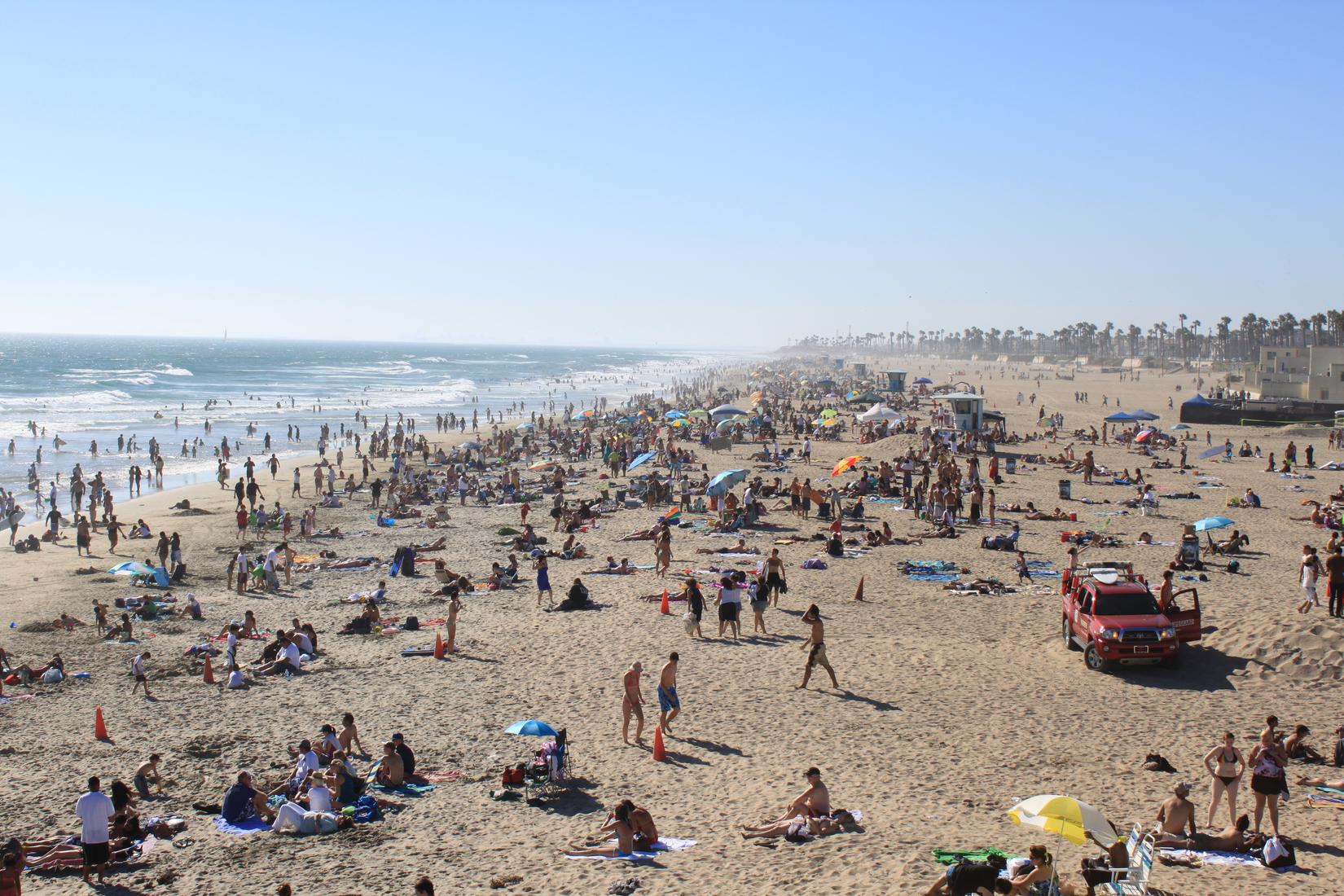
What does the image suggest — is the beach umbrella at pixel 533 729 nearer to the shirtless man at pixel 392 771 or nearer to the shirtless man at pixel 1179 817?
the shirtless man at pixel 392 771

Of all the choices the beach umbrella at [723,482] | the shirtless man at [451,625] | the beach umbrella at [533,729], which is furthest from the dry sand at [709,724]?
the beach umbrella at [723,482]

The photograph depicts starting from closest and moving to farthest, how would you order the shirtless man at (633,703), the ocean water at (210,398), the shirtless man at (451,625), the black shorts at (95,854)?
the black shorts at (95,854) < the shirtless man at (633,703) < the shirtless man at (451,625) < the ocean water at (210,398)

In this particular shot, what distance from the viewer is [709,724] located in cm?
1212

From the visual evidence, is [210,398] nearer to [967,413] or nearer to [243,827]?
[967,413]

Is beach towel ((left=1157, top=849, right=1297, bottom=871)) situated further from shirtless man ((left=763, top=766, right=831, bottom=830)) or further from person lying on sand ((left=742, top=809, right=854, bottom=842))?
shirtless man ((left=763, top=766, right=831, bottom=830))

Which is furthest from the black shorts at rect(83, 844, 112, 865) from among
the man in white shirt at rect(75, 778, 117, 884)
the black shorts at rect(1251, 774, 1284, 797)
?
the black shorts at rect(1251, 774, 1284, 797)

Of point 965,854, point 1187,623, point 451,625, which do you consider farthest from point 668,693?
point 1187,623

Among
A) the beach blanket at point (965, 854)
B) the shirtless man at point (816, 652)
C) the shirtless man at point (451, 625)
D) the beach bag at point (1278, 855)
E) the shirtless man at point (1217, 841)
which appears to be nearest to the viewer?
the beach blanket at point (965, 854)

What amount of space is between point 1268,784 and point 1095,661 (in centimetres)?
525

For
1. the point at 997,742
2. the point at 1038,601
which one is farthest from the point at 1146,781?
the point at 1038,601

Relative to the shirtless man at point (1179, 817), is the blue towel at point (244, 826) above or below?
below

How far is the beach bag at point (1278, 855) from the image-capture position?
796 cm

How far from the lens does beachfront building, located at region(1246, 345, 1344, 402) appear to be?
51.4 metres

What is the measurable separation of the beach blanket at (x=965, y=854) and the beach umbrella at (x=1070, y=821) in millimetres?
609
